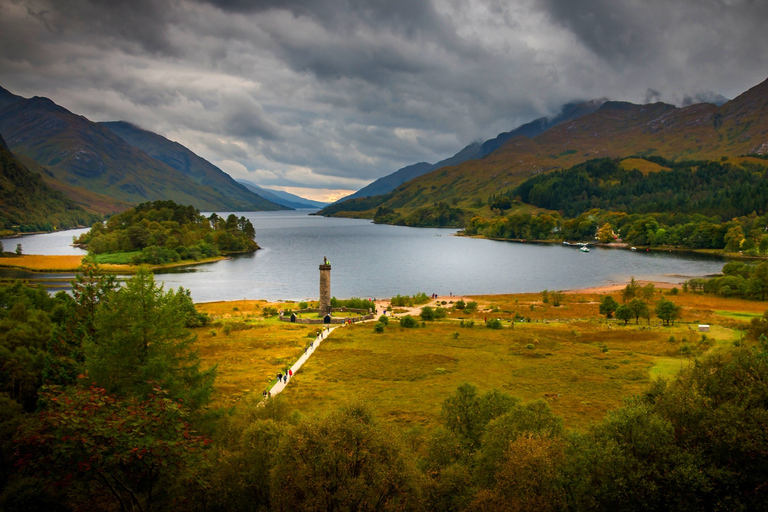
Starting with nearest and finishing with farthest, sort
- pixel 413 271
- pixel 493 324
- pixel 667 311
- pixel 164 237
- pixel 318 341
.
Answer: pixel 318 341
pixel 493 324
pixel 667 311
pixel 413 271
pixel 164 237

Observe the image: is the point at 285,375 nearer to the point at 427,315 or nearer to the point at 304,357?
the point at 304,357

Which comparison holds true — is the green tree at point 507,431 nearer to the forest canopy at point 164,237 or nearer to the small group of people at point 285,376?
the small group of people at point 285,376

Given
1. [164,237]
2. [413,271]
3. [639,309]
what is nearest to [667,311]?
[639,309]

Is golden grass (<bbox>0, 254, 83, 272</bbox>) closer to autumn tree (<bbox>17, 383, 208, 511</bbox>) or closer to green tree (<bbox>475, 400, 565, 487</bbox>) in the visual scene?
autumn tree (<bbox>17, 383, 208, 511</bbox>)

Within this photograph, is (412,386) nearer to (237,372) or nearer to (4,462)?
(237,372)

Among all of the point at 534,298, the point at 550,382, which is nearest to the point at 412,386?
the point at 550,382

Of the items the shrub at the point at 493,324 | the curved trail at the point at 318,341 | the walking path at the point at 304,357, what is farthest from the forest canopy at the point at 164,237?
the shrub at the point at 493,324

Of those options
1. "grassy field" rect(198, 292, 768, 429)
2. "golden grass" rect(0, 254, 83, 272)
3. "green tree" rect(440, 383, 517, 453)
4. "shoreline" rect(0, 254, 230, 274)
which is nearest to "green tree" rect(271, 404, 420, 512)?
"green tree" rect(440, 383, 517, 453)
